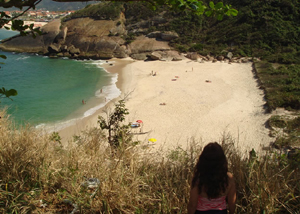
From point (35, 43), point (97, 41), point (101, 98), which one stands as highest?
point (97, 41)

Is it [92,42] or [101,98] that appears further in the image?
[92,42]

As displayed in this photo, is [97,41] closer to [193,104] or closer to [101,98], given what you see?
[101,98]

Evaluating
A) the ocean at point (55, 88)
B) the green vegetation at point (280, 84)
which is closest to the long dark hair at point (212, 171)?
the ocean at point (55, 88)

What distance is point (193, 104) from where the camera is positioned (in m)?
17.0

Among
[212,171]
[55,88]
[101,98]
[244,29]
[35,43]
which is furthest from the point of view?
[35,43]

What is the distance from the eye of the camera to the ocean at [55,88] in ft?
52.3

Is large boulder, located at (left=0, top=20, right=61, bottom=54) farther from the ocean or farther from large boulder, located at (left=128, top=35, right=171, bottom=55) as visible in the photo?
large boulder, located at (left=128, top=35, right=171, bottom=55)

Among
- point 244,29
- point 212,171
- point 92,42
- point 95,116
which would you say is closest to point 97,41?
point 92,42

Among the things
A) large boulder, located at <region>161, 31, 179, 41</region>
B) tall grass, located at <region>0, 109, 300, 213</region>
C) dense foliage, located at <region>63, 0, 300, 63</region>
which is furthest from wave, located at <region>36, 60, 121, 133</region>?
large boulder, located at <region>161, 31, 179, 41</region>

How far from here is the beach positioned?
1251cm

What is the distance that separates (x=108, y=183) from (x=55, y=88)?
21.0 metres

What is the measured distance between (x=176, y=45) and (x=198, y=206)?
3387cm

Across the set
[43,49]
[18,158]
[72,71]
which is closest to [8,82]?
[72,71]

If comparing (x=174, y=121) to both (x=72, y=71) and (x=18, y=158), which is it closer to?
(x=18, y=158)
